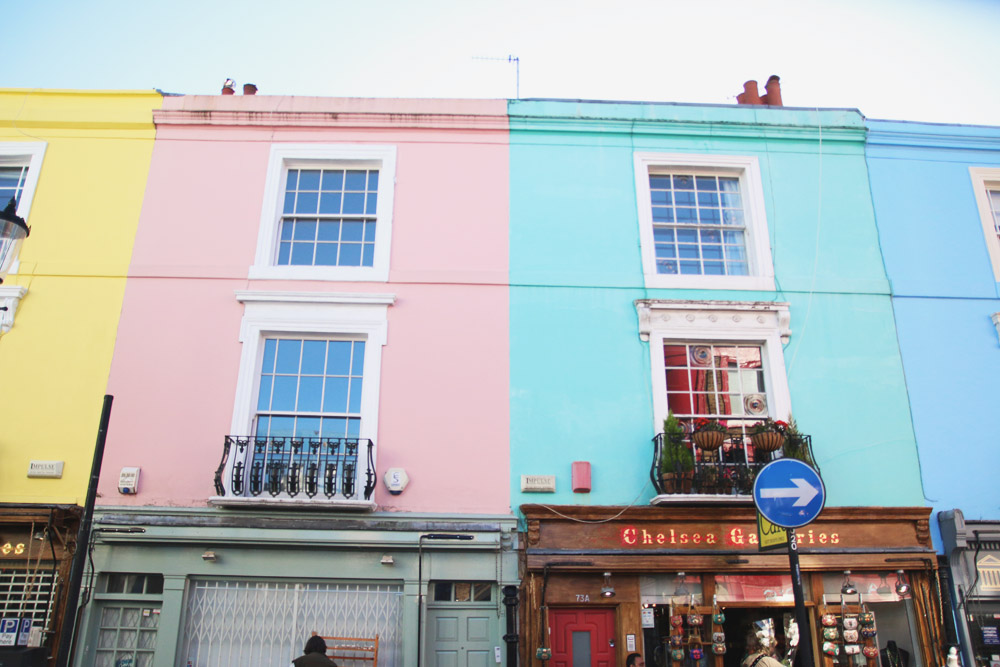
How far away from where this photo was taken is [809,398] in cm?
930

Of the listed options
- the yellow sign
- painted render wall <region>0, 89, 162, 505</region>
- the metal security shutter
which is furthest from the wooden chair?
the yellow sign

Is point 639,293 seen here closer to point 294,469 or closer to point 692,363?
point 692,363

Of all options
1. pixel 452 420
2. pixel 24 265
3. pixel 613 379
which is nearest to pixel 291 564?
pixel 452 420

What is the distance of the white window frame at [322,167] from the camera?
31.5ft

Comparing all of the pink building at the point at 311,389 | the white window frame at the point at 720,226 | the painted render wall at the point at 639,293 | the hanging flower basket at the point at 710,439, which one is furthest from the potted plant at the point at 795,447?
the pink building at the point at 311,389

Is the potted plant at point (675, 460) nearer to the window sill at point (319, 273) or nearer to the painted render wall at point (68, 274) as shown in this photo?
the window sill at point (319, 273)

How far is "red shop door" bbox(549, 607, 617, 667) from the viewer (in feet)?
27.0

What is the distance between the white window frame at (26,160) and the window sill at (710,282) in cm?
826

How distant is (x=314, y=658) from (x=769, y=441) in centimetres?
544

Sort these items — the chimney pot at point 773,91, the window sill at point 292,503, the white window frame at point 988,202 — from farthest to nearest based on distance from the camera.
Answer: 1. the chimney pot at point 773,91
2. the white window frame at point 988,202
3. the window sill at point 292,503

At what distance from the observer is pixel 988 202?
1047cm

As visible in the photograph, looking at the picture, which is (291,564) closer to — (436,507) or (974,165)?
(436,507)

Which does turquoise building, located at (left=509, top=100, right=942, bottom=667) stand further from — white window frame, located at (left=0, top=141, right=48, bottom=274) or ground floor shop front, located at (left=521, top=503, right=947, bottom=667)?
white window frame, located at (left=0, top=141, right=48, bottom=274)

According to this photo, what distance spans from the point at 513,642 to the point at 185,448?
441 cm
